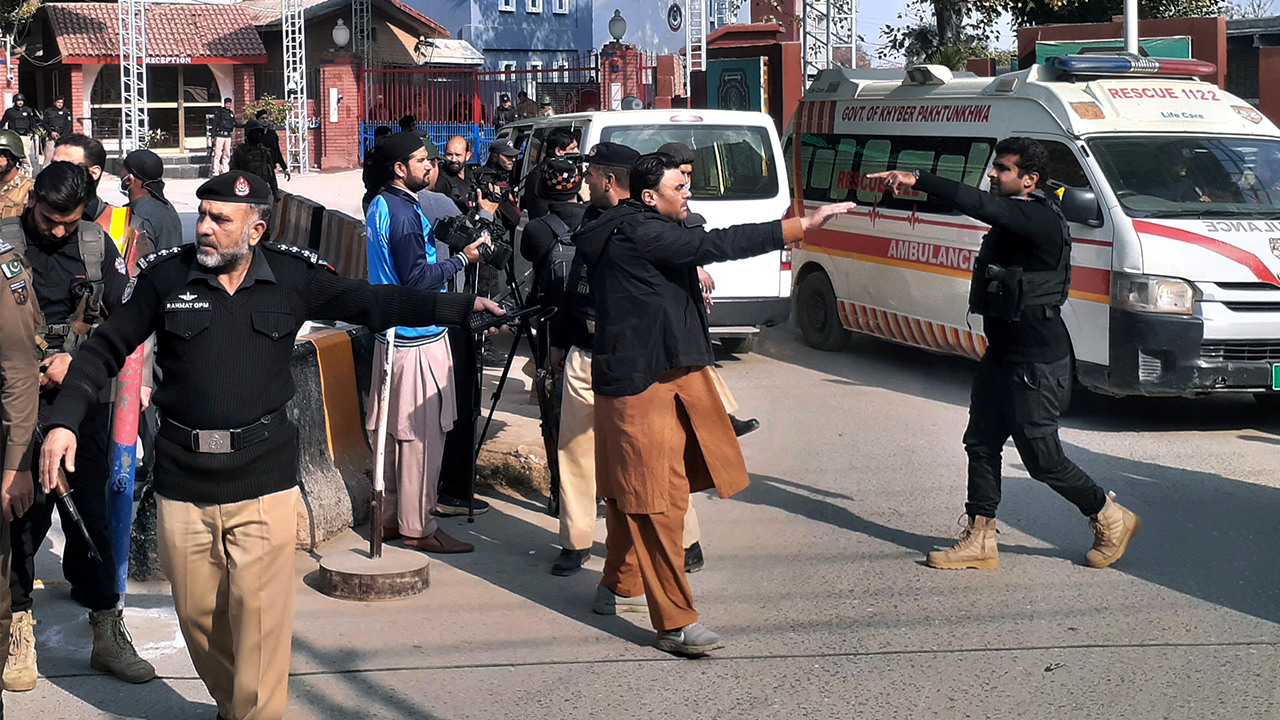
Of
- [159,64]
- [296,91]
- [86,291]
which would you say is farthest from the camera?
[159,64]

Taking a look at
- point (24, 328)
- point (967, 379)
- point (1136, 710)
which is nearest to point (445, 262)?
point (24, 328)

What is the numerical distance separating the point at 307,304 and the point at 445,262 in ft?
6.98

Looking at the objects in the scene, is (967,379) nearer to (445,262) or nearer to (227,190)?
(445,262)

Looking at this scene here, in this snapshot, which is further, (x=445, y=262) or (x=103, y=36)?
(x=103, y=36)

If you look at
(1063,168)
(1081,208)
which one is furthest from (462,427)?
(1063,168)

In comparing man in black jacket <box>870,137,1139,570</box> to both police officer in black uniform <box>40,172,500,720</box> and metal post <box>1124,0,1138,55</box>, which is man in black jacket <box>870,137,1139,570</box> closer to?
police officer in black uniform <box>40,172,500,720</box>

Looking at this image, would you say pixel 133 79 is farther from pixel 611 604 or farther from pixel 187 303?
pixel 187 303

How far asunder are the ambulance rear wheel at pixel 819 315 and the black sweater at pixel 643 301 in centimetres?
708

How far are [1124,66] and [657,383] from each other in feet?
20.4

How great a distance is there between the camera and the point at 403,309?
15.6ft

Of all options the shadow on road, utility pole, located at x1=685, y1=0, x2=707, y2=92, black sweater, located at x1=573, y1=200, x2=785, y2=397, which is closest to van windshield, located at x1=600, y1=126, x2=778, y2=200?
the shadow on road

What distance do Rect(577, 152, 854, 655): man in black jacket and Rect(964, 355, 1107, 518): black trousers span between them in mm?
1497

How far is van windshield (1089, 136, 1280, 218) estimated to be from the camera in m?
9.56

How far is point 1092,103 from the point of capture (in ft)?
33.1
